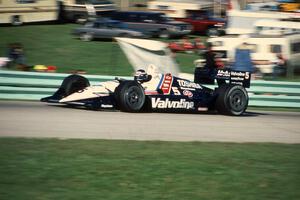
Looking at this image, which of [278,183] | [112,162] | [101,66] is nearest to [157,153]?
[112,162]

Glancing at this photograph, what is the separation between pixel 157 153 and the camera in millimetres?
8750

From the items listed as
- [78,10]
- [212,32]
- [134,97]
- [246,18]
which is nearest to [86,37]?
[78,10]

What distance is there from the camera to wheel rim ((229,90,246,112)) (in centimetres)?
1389

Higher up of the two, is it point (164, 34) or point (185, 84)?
point (164, 34)

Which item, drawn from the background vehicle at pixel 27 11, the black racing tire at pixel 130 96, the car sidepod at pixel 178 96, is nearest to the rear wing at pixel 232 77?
the car sidepod at pixel 178 96

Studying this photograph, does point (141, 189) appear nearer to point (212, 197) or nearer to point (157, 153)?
point (212, 197)

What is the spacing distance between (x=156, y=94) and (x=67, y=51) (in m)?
12.9

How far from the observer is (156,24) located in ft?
100

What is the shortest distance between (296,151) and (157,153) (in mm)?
2206

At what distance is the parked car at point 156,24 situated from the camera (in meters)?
30.5

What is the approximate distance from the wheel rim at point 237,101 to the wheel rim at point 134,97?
2043mm

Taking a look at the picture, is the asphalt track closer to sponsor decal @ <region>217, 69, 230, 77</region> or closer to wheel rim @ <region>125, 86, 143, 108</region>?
wheel rim @ <region>125, 86, 143, 108</region>

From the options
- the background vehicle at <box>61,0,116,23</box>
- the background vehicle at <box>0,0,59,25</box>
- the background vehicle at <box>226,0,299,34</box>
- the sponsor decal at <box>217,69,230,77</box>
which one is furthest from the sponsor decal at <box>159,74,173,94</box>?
the background vehicle at <box>61,0,116,23</box>

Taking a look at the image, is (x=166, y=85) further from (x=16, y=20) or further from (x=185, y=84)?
(x=16, y=20)
